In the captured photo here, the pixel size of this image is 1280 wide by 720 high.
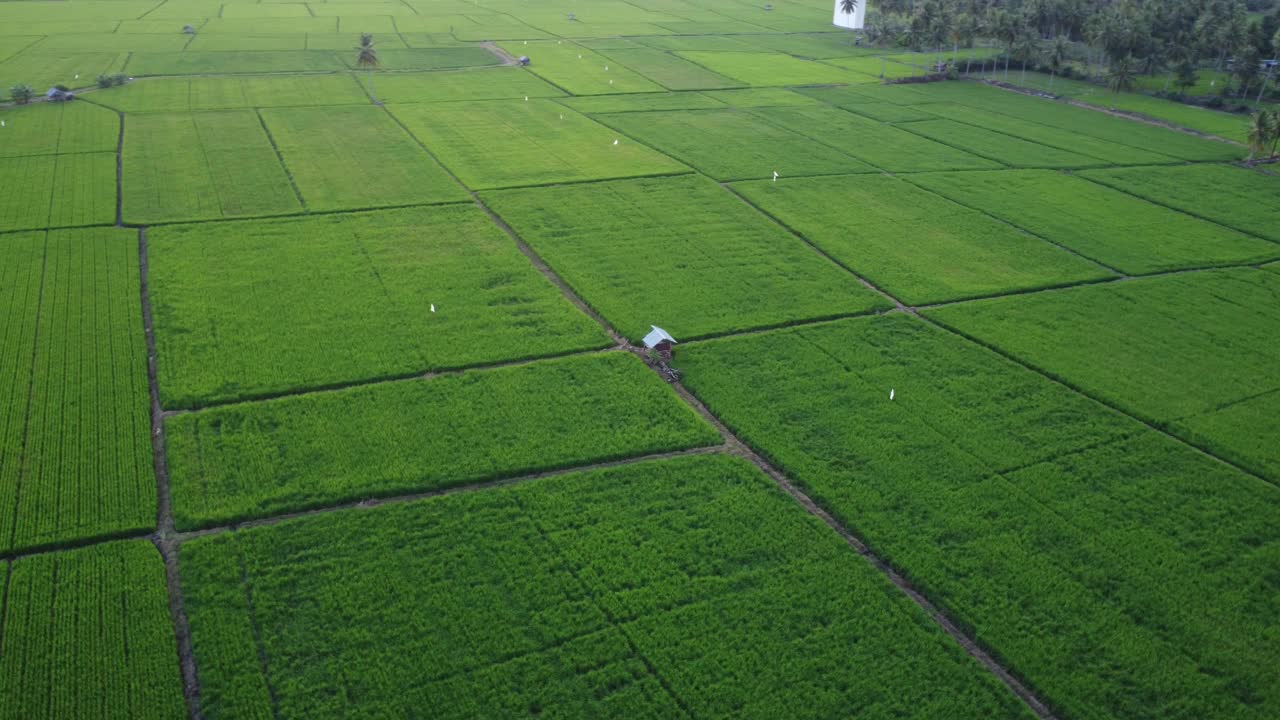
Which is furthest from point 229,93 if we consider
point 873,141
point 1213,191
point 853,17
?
point 853,17

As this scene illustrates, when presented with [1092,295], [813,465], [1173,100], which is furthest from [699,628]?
[1173,100]

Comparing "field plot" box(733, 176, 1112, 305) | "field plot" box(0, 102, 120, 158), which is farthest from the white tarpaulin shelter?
"field plot" box(0, 102, 120, 158)

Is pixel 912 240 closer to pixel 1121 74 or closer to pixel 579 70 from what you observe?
pixel 579 70

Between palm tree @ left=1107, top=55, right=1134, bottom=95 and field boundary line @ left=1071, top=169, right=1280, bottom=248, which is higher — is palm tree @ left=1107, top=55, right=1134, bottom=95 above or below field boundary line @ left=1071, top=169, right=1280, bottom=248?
above

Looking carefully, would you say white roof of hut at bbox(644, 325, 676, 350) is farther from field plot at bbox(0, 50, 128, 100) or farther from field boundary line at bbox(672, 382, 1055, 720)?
field plot at bbox(0, 50, 128, 100)

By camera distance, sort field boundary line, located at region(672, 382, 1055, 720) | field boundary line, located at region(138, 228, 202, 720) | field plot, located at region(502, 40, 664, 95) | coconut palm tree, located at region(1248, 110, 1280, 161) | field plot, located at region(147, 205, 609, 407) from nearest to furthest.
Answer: field boundary line, located at region(138, 228, 202, 720) < field boundary line, located at region(672, 382, 1055, 720) < field plot, located at region(147, 205, 609, 407) < coconut palm tree, located at region(1248, 110, 1280, 161) < field plot, located at region(502, 40, 664, 95)

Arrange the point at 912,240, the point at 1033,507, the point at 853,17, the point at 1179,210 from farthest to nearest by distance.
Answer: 1. the point at 853,17
2. the point at 1179,210
3. the point at 912,240
4. the point at 1033,507
